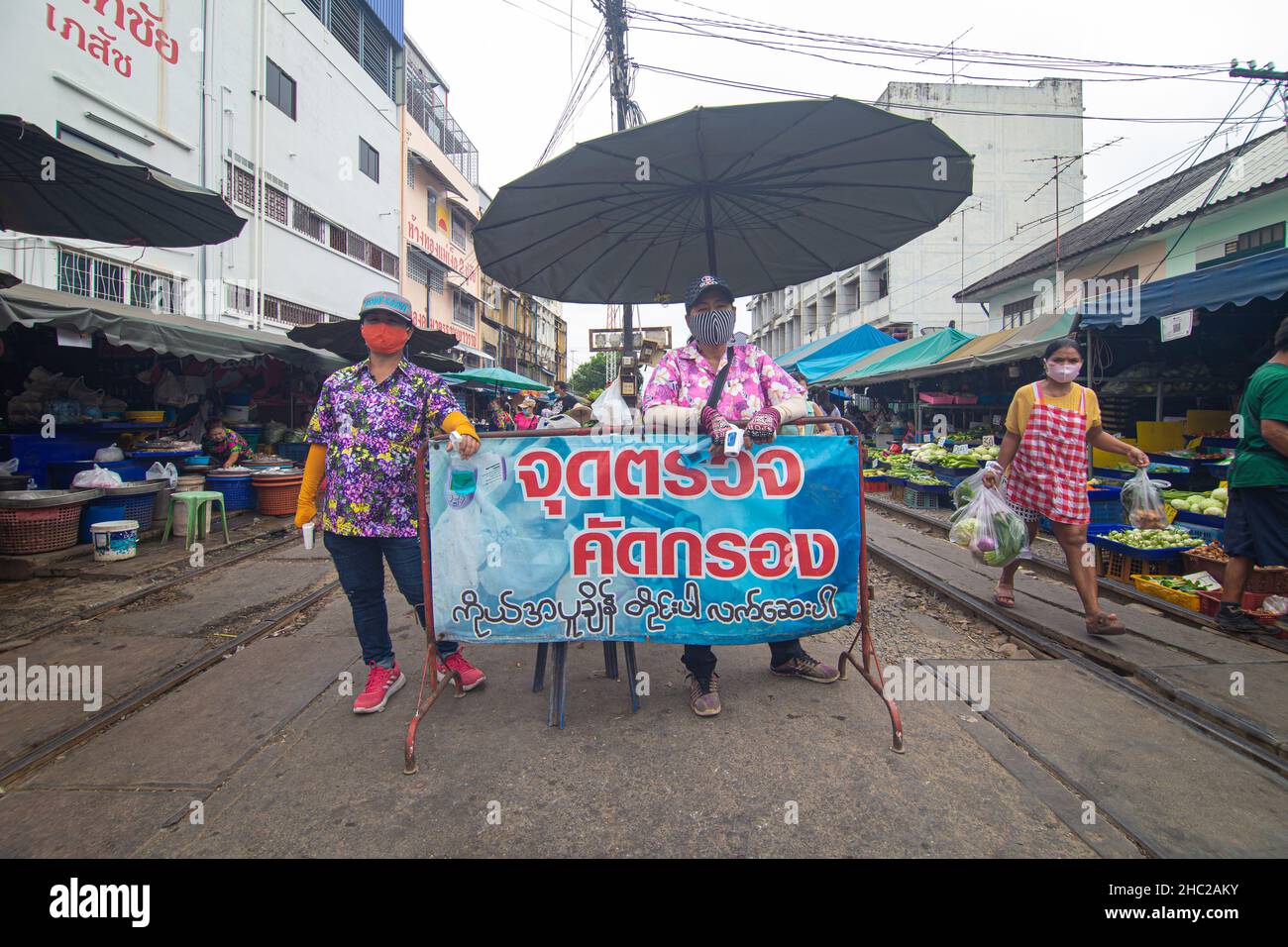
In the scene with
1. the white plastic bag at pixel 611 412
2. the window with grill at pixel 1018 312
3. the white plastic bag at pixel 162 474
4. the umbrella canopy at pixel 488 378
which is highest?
the window with grill at pixel 1018 312

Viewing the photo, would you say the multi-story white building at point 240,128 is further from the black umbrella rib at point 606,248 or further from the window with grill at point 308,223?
the black umbrella rib at point 606,248

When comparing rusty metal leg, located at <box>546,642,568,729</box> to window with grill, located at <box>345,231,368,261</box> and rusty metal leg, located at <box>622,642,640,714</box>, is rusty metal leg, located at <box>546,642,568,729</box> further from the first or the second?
window with grill, located at <box>345,231,368,261</box>

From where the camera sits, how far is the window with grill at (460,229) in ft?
95.2

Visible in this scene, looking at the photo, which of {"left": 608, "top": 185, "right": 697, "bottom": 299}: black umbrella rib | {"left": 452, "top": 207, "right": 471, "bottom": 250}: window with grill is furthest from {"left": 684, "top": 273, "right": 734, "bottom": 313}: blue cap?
{"left": 452, "top": 207, "right": 471, "bottom": 250}: window with grill

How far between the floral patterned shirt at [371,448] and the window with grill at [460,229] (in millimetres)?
28667

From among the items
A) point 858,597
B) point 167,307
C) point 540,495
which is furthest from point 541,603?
point 167,307

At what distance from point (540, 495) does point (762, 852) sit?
1681 mm

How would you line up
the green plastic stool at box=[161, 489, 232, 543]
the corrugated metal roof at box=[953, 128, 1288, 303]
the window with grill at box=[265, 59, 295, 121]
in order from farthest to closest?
the window with grill at box=[265, 59, 295, 121] < the corrugated metal roof at box=[953, 128, 1288, 303] < the green plastic stool at box=[161, 489, 232, 543]

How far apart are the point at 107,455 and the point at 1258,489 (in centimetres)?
1094

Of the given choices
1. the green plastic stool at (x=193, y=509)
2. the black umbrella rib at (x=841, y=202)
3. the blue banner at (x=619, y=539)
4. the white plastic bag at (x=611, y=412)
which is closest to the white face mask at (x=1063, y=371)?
the black umbrella rib at (x=841, y=202)

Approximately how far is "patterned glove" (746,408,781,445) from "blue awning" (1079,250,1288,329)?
5.19 meters

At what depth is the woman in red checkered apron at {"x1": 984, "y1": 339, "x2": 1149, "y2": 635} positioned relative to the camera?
4074 mm

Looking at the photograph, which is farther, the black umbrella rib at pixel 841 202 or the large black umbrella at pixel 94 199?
the large black umbrella at pixel 94 199
